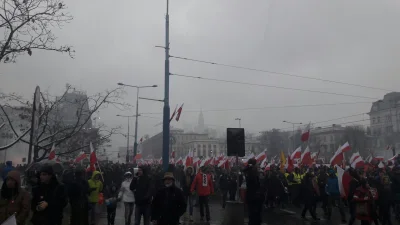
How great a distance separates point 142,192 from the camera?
10258 mm

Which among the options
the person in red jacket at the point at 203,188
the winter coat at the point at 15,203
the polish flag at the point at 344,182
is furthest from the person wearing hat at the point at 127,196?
the polish flag at the point at 344,182

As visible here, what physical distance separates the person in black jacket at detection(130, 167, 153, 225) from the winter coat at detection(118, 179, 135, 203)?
37 cm

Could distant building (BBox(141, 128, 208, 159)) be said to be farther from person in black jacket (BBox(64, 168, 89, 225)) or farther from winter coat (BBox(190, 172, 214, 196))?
person in black jacket (BBox(64, 168, 89, 225))

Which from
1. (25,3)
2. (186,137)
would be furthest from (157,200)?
(186,137)

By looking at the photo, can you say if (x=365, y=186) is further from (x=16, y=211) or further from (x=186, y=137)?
(x=186, y=137)

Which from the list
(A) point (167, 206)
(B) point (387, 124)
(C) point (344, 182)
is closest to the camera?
(A) point (167, 206)

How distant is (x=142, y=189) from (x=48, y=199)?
3942 millimetres

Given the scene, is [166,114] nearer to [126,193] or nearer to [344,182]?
[126,193]

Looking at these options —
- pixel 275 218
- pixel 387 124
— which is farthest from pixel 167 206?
pixel 387 124

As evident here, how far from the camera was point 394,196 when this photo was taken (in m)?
12.8

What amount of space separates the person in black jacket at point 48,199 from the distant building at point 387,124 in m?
72.9

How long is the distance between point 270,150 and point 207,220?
3472 inches

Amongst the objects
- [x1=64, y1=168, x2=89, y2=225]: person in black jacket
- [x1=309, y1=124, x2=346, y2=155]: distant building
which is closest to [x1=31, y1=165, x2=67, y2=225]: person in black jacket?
[x1=64, y1=168, x2=89, y2=225]: person in black jacket

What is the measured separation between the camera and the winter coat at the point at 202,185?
12.6 metres
